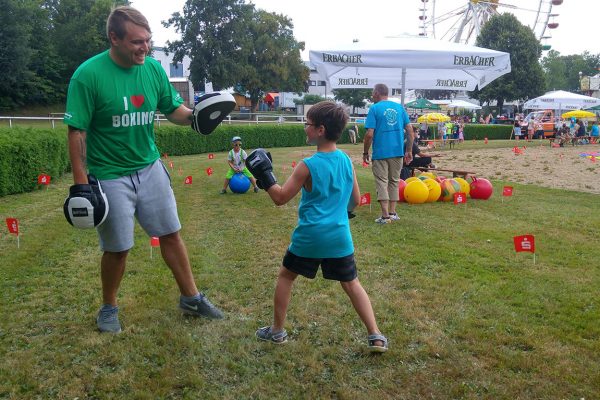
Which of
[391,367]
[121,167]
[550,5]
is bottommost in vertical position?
[391,367]

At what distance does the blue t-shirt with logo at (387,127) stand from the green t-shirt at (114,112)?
4094 mm

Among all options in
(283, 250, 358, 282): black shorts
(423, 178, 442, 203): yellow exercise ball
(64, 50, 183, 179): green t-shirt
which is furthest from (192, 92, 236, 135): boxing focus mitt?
(423, 178, 442, 203): yellow exercise ball

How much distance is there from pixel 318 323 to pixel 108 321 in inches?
57.4

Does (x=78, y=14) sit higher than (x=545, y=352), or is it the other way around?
(x=78, y=14)

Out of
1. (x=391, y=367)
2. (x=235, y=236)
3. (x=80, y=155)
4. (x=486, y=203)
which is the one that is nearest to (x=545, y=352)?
(x=391, y=367)

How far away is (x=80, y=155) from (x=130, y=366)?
4.26 ft

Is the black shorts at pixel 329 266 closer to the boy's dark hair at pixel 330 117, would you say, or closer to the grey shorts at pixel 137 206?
the boy's dark hair at pixel 330 117

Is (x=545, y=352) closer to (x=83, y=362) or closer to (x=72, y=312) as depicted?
(x=83, y=362)

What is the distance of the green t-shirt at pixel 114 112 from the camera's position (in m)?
3.02

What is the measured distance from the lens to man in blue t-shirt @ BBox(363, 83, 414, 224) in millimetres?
6969

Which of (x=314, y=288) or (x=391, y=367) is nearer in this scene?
(x=391, y=367)

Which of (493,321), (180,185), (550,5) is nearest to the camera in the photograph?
(493,321)

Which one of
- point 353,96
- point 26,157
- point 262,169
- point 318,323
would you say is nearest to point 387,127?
point 318,323

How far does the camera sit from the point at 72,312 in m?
3.87
